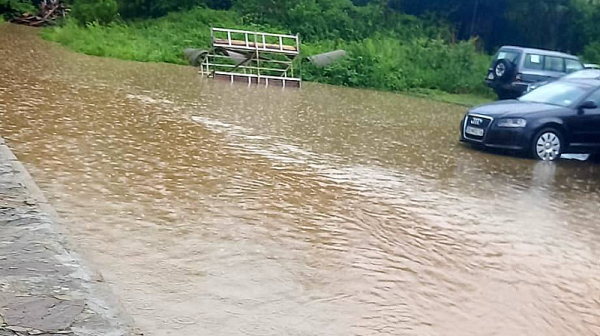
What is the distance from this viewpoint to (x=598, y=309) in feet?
19.8

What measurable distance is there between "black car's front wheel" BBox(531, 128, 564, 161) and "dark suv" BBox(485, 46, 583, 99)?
33.1 ft

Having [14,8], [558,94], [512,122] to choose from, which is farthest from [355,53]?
[14,8]

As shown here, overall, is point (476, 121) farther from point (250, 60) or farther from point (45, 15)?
point (45, 15)

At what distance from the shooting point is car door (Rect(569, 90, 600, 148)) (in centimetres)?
1330

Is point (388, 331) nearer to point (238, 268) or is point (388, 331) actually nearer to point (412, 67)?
point (238, 268)

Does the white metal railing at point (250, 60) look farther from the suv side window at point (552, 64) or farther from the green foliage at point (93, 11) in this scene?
the green foliage at point (93, 11)

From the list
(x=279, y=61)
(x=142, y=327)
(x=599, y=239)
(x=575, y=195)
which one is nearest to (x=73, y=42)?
(x=279, y=61)

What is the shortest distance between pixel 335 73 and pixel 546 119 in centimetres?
1229

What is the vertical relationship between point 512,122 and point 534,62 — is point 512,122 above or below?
below

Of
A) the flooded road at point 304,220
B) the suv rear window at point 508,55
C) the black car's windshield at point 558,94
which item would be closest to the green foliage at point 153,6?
the suv rear window at point 508,55

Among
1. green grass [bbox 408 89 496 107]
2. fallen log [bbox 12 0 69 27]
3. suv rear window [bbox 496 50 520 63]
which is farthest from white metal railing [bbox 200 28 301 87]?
fallen log [bbox 12 0 69 27]

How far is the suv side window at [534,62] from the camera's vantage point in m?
23.4

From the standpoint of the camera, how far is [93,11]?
30344 millimetres

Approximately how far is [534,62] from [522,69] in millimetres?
626
